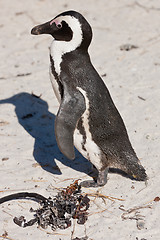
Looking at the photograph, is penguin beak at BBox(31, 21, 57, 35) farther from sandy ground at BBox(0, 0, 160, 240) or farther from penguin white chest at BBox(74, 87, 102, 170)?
sandy ground at BBox(0, 0, 160, 240)

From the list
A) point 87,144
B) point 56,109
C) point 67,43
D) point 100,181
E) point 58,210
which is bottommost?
point 56,109

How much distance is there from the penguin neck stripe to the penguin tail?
0.90m

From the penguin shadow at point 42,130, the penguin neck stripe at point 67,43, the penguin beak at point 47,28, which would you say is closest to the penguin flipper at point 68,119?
the penguin neck stripe at point 67,43

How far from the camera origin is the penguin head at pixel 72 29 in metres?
2.68

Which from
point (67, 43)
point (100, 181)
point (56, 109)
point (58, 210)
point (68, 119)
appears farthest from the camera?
point (56, 109)

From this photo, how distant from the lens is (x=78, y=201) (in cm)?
→ 271

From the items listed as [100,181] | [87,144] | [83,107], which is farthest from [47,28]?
[100,181]

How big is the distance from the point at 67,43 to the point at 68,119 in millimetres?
570

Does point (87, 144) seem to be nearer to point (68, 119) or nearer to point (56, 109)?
point (68, 119)

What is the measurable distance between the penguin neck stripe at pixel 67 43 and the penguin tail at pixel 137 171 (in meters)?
0.90

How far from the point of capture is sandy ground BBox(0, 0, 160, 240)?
2580 mm

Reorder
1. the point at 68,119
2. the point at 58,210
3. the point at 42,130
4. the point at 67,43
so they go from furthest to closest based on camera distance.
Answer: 1. the point at 42,130
2. the point at 67,43
3. the point at 68,119
4. the point at 58,210

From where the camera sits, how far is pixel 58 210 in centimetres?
252

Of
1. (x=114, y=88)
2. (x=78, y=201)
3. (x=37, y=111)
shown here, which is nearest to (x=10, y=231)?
(x=78, y=201)
